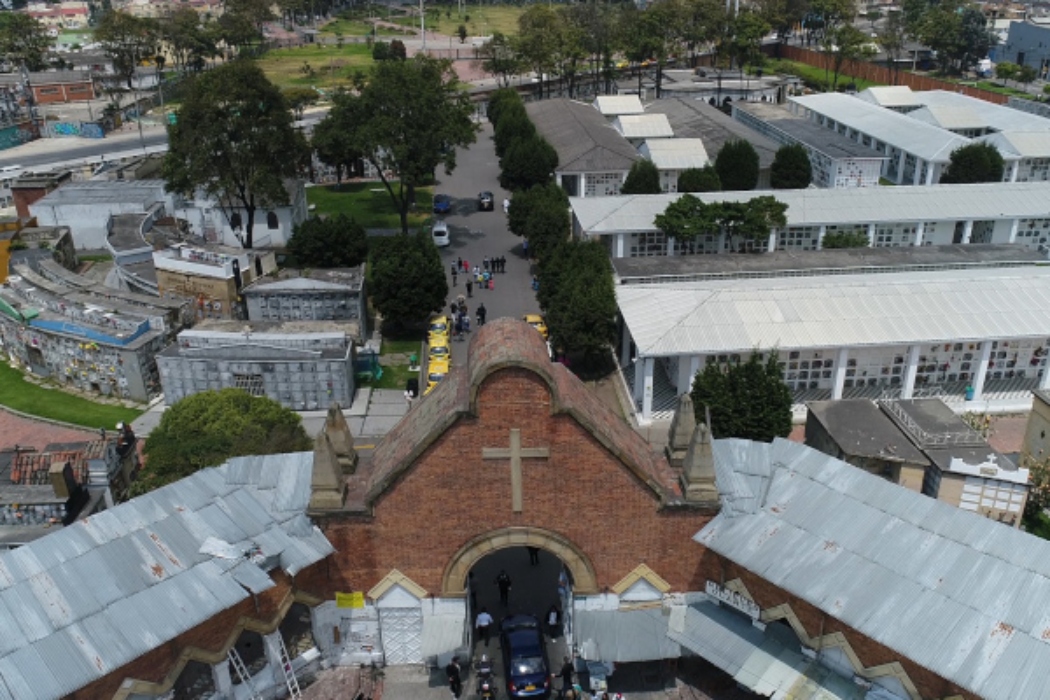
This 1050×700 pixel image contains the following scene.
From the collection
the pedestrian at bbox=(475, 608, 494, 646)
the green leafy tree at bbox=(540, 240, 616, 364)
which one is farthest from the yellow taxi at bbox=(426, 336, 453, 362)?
the pedestrian at bbox=(475, 608, 494, 646)

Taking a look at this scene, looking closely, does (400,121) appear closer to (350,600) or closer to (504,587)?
(504,587)

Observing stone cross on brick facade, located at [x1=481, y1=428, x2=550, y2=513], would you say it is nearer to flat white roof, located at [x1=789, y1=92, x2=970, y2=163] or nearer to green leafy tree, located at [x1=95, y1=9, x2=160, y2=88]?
flat white roof, located at [x1=789, y1=92, x2=970, y2=163]

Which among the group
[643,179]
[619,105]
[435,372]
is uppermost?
[619,105]

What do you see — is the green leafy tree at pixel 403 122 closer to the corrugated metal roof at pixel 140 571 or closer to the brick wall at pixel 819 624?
the corrugated metal roof at pixel 140 571

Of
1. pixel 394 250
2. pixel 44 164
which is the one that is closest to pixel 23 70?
pixel 44 164

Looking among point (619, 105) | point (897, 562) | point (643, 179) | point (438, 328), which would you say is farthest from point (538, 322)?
point (619, 105)

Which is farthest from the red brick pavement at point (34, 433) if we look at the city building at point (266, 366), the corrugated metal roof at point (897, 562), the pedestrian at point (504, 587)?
the corrugated metal roof at point (897, 562)

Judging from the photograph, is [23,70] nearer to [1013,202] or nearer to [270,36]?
[270,36]

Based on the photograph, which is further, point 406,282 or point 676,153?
point 676,153
